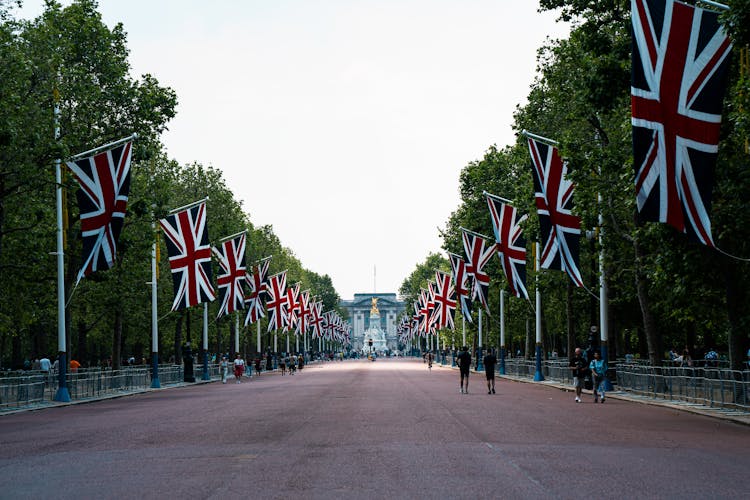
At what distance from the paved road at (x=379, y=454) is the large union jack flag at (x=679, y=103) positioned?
4.48 meters

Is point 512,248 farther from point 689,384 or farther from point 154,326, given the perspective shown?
point 154,326

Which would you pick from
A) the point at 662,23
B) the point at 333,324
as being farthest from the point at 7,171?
the point at 333,324

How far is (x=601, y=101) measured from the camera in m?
28.6

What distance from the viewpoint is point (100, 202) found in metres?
32.8

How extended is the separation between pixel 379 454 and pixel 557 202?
18.9 m

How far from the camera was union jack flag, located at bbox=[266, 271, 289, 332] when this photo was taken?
7138 centimetres

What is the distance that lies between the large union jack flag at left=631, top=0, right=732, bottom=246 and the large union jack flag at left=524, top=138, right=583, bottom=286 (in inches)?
540

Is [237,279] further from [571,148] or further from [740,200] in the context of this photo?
[740,200]

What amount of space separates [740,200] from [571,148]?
8.67m

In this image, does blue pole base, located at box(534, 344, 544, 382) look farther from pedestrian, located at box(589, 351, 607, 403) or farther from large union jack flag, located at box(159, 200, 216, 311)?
pedestrian, located at box(589, 351, 607, 403)

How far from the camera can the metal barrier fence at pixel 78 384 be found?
34531 mm

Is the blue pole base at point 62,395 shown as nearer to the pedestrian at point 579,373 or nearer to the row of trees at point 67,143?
the row of trees at point 67,143

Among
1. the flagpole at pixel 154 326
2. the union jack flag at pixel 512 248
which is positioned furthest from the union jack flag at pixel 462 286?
the flagpole at pixel 154 326

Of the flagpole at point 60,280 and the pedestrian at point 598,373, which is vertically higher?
the flagpole at point 60,280
